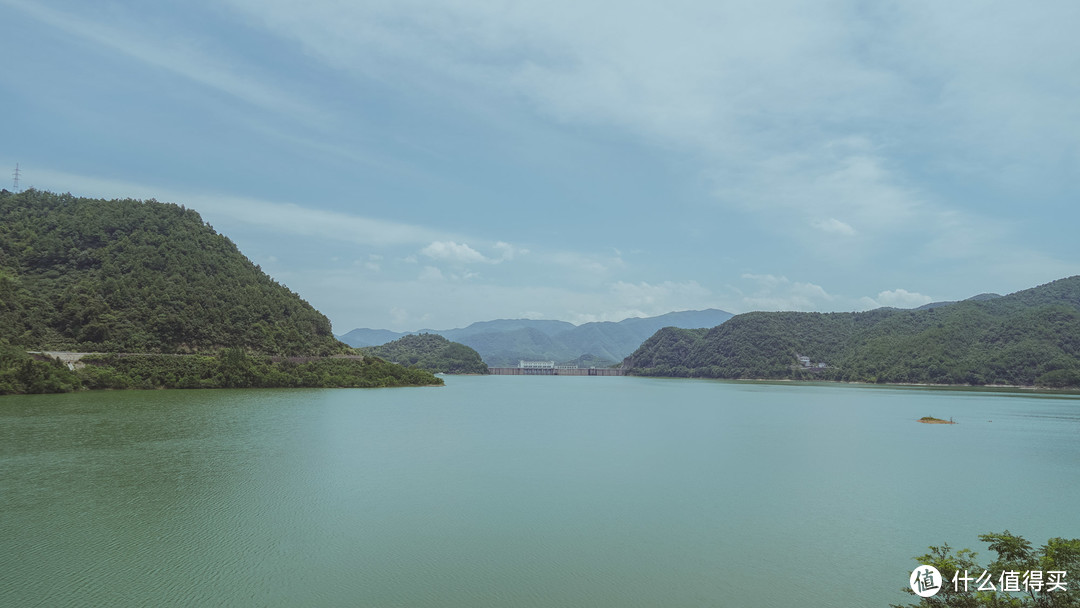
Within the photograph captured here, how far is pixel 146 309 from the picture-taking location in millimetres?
50094

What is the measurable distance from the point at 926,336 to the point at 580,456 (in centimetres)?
8384

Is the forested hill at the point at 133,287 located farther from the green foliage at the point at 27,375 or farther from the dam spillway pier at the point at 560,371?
the dam spillway pier at the point at 560,371

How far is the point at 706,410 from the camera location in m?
39.8

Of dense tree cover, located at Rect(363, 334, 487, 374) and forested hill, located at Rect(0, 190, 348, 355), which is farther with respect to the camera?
dense tree cover, located at Rect(363, 334, 487, 374)

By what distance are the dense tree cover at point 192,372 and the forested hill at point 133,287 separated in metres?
2.55

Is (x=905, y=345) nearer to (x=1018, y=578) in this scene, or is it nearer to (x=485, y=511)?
(x=485, y=511)

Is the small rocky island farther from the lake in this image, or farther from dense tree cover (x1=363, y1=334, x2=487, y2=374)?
dense tree cover (x1=363, y1=334, x2=487, y2=374)

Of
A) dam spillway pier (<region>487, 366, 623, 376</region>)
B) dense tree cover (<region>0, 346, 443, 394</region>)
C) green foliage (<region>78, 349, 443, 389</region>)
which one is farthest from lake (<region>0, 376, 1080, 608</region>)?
dam spillway pier (<region>487, 366, 623, 376</region>)

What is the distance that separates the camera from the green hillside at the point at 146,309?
43594mm

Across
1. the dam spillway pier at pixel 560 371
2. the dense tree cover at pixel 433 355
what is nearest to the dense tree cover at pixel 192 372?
the dense tree cover at pixel 433 355

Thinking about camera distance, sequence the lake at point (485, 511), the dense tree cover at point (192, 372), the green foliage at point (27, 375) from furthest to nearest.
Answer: the dense tree cover at point (192, 372), the green foliage at point (27, 375), the lake at point (485, 511)

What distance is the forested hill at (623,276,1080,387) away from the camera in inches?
2808

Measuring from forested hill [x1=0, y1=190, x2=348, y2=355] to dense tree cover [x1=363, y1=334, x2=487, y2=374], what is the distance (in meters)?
52.7

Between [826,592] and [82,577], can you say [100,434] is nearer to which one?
[82,577]
